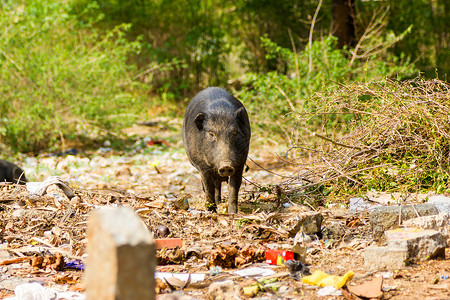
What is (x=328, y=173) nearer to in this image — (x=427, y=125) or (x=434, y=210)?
(x=427, y=125)

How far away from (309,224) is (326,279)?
1044mm

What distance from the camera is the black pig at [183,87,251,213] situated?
5.15m

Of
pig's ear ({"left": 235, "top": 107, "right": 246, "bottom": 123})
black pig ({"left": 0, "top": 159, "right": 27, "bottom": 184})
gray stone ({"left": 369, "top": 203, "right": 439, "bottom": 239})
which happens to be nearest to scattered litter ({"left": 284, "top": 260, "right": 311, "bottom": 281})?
gray stone ({"left": 369, "top": 203, "right": 439, "bottom": 239})

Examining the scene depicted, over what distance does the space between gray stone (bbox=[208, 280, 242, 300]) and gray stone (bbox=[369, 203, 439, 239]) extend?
4.84 feet

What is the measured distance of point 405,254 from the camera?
3371 mm

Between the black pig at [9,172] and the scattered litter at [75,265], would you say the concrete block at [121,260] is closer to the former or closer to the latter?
the scattered litter at [75,265]

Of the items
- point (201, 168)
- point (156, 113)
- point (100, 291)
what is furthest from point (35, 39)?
point (100, 291)

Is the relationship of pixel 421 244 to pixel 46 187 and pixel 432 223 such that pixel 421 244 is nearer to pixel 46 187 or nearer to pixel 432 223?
pixel 432 223

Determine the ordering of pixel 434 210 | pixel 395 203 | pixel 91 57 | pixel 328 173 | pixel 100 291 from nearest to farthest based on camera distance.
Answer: pixel 100 291 → pixel 434 210 → pixel 395 203 → pixel 328 173 → pixel 91 57

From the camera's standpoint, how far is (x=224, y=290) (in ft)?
9.84

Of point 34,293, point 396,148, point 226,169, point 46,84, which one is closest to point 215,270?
point 34,293

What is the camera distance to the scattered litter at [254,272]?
3.45 metres

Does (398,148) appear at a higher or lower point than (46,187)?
higher

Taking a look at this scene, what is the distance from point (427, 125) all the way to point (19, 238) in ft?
13.3
